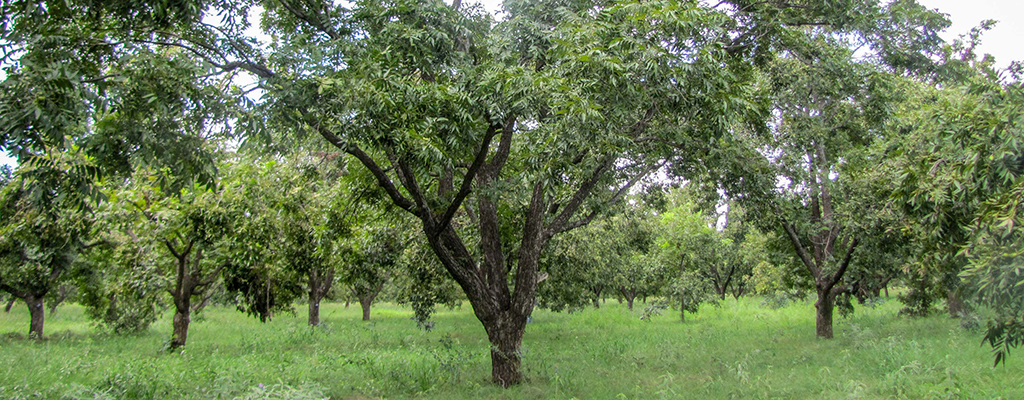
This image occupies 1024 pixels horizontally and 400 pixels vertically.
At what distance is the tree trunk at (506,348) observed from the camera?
9578 millimetres

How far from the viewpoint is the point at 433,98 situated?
7664 mm

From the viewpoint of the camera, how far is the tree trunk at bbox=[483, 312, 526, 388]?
377 inches

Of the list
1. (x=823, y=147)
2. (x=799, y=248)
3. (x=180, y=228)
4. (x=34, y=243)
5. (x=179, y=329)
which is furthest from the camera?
(x=799, y=248)

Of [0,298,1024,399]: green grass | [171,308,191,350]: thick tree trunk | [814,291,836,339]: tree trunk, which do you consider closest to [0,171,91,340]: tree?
[0,298,1024,399]: green grass

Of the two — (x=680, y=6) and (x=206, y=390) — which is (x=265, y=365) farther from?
(x=680, y=6)

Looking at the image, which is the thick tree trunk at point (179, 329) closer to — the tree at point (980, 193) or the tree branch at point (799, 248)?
the tree at point (980, 193)

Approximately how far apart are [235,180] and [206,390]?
19.0 feet

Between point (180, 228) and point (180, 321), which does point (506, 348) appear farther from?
point (180, 321)

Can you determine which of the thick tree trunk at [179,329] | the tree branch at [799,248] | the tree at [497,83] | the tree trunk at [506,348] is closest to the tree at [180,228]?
the thick tree trunk at [179,329]

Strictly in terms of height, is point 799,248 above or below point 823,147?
below

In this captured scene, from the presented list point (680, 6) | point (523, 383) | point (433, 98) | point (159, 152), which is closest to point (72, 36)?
point (159, 152)

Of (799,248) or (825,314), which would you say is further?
(825,314)

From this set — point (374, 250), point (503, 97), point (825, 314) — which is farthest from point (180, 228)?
point (825, 314)

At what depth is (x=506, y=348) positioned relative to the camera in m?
9.66
